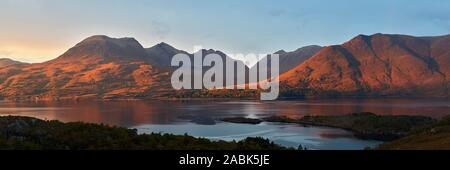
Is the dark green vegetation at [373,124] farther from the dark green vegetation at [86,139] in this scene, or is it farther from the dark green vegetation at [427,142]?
the dark green vegetation at [86,139]

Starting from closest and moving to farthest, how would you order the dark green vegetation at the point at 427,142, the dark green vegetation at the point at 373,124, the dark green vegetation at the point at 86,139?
the dark green vegetation at the point at 86,139
the dark green vegetation at the point at 427,142
the dark green vegetation at the point at 373,124

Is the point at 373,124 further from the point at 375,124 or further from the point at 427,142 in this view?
the point at 427,142

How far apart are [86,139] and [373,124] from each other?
114013mm

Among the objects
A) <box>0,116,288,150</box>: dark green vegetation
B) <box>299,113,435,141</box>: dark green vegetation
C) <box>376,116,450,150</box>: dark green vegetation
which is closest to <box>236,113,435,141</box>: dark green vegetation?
<box>299,113,435,141</box>: dark green vegetation

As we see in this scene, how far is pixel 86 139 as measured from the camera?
56688 millimetres

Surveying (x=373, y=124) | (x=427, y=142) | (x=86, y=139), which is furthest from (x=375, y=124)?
(x=86, y=139)

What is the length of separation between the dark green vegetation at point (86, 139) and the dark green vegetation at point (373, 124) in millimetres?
83089

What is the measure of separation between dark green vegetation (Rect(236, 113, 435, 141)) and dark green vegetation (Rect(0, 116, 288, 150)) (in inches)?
3271

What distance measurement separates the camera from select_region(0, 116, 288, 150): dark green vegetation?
5353cm

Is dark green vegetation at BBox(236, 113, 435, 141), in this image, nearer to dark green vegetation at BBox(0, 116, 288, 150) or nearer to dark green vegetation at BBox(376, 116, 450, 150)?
dark green vegetation at BBox(376, 116, 450, 150)

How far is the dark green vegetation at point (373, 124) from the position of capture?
13925cm

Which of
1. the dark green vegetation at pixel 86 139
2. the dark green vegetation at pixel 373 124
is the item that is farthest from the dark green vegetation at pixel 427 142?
the dark green vegetation at pixel 373 124
